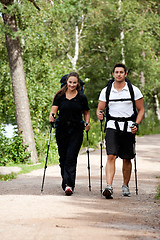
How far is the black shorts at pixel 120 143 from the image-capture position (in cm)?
782

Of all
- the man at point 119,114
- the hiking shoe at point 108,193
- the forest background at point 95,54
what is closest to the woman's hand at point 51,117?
the man at point 119,114

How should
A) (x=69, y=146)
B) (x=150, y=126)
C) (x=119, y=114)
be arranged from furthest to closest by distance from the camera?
(x=150, y=126) < (x=69, y=146) < (x=119, y=114)

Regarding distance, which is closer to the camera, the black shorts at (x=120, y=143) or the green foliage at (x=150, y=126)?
the black shorts at (x=120, y=143)

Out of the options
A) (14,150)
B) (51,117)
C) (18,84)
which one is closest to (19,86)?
(18,84)

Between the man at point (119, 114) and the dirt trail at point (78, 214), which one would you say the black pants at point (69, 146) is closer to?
the dirt trail at point (78, 214)

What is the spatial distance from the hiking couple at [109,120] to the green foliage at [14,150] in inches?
282

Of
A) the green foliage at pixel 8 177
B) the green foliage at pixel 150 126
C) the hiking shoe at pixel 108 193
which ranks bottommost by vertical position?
the green foliage at pixel 150 126

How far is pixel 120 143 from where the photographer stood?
26.2 ft

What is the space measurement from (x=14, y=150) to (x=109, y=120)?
27.1ft

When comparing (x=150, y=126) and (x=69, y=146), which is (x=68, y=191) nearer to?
(x=69, y=146)

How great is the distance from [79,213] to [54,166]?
27.7 ft

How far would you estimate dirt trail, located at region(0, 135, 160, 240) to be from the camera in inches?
194

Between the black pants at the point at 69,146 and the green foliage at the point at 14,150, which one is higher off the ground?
the black pants at the point at 69,146

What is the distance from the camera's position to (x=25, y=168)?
13.9 metres
